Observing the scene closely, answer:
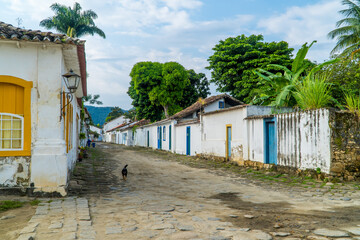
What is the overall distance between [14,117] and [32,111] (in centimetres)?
44

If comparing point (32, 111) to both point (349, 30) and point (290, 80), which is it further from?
point (349, 30)

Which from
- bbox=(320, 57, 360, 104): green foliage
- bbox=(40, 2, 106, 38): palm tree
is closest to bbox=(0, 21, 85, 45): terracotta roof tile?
bbox=(320, 57, 360, 104): green foliage

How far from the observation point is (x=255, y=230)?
459 centimetres

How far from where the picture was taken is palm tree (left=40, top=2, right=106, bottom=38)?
26516mm

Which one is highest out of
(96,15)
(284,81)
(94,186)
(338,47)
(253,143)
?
(96,15)

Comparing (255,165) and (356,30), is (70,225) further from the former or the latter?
(356,30)

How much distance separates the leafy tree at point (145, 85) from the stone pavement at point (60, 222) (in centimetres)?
2797

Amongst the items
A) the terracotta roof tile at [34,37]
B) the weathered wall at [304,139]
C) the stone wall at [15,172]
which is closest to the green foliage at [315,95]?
Result: the weathered wall at [304,139]

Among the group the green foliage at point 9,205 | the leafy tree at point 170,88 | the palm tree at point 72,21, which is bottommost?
the green foliage at point 9,205

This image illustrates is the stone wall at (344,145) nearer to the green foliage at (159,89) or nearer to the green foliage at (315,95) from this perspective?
the green foliage at (315,95)

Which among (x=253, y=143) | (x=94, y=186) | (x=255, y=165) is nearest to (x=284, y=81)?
(x=253, y=143)

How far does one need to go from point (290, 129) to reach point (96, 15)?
76.7 feet

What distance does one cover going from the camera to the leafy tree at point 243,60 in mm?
26172

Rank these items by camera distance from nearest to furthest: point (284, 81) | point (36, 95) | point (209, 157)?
point (36, 95) < point (284, 81) < point (209, 157)
